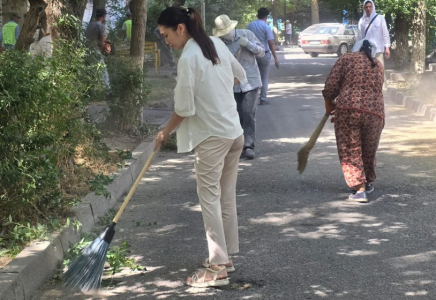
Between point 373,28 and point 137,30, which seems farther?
point 373,28

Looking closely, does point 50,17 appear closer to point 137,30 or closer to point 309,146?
point 309,146

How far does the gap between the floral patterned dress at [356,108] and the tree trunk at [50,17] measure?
282 centimetres

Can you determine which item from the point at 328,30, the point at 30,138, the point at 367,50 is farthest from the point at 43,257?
the point at 328,30

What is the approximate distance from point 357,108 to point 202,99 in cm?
287

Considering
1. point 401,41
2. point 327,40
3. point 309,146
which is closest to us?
point 309,146

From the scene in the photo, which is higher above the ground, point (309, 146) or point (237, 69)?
point (237, 69)

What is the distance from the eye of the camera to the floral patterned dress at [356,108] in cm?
757

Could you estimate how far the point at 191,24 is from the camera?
5133 millimetres

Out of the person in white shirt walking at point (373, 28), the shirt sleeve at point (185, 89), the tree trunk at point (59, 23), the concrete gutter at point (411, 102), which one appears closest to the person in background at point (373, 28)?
the person in white shirt walking at point (373, 28)

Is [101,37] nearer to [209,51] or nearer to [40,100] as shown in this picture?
[40,100]

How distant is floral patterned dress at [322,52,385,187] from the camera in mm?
7570

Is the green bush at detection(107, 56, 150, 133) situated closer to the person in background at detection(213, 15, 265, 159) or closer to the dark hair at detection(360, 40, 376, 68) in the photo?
the person in background at detection(213, 15, 265, 159)

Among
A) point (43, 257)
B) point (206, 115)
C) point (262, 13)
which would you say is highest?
point (262, 13)

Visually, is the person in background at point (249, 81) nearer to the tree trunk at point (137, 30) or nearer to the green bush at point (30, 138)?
the tree trunk at point (137, 30)
